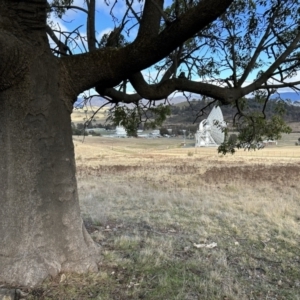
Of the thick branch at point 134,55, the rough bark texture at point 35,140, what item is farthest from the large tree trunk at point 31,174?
the thick branch at point 134,55

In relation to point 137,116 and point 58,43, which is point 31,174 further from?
point 137,116

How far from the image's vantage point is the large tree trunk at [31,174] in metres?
3.87

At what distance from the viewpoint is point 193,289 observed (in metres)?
4.00

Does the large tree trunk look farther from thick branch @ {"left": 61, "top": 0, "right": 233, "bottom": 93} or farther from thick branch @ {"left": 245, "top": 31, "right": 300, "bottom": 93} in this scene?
thick branch @ {"left": 245, "top": 31, "right": 300, "bottom": 93}

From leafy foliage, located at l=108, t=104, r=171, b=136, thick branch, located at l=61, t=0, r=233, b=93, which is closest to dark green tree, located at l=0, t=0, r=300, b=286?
thick branch, located at l=61, t=0, r=233, b=93

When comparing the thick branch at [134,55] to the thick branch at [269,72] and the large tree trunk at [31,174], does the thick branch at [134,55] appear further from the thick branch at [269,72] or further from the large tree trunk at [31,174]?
the thick branch at [269,72]

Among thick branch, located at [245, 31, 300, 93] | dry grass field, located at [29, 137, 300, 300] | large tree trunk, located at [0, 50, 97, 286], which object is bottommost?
dry grass field, located at [29, 137, 300, 300]

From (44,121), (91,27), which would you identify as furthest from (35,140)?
(91,27)

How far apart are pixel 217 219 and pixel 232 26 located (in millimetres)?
3700

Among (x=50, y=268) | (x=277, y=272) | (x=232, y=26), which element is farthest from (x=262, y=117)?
(x=50, y=268)

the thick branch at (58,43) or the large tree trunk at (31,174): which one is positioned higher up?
the thick branch at (58,43)

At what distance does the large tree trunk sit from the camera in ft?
12.7

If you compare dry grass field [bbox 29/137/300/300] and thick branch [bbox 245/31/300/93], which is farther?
thick branch [bbox 245/31/300/93]

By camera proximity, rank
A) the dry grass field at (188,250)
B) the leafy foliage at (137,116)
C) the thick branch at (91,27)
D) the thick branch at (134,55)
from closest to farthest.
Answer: the thick branch at (134,55), the dry grass field at (188,250), the thick branch at (91,27), the leafy foliage at (137,116)
